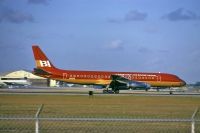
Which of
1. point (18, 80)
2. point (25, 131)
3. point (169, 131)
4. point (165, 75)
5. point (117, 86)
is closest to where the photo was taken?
point (25, 131)

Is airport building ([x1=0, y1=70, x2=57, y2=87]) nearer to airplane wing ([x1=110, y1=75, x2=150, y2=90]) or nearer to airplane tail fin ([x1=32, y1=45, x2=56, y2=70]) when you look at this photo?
airplane tail fin ([x1=32, y1=45, x2=56, y2=70])

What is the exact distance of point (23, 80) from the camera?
155000 millimetres

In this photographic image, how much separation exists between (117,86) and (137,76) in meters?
4.75

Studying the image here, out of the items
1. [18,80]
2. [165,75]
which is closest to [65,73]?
[165,75]

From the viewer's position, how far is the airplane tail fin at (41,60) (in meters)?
76.3

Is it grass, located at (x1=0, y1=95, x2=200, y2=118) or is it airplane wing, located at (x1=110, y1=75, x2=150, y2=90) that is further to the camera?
airplane wing, located at (x1=110, y1=75, x2=150, y2=90)

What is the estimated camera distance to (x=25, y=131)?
48.7 ft

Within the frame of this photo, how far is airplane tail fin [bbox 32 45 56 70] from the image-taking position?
7634cm

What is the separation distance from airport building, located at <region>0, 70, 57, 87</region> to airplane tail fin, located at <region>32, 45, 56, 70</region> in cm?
6936

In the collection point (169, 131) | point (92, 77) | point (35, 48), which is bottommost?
point (169, 131)

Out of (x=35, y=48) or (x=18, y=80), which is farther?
(x=18, y=80)

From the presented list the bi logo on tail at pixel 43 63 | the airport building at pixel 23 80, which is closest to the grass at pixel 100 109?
the bi logo on tail at pixel 43 63

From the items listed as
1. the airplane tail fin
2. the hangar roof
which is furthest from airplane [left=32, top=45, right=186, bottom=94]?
the hangar roof

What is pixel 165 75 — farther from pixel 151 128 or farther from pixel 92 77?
pixel 151 128
